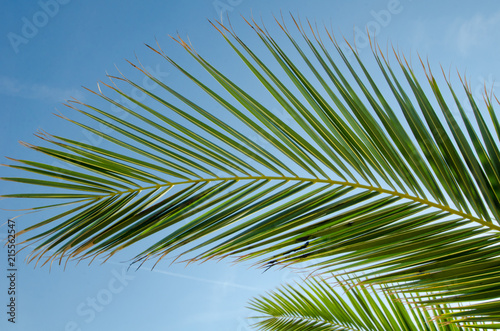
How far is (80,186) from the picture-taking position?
130 cm

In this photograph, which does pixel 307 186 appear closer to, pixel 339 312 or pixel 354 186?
pixel 354 186

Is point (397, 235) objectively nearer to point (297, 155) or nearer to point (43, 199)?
point (297, 155)

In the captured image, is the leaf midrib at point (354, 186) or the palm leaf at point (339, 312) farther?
the palm leaf at point (339, 312)

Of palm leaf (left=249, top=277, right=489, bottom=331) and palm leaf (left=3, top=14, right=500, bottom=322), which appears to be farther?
palm leaf (left=249, top=277, right=489, bottom=331)

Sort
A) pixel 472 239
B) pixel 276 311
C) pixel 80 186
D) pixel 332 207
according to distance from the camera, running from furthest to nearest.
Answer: pixel 276 311, pixel 80 186, pixel 332 207, pixel 472 239

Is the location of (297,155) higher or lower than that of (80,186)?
higher

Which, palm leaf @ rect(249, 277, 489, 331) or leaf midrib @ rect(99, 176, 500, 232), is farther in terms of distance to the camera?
palm leaf @ rect(249, 277, 489, 331)

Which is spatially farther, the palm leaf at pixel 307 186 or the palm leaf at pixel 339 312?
the palm leaf at pixel 339 312

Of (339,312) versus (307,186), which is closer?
(307,186)

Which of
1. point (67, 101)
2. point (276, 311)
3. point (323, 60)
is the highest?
point (323, 60)

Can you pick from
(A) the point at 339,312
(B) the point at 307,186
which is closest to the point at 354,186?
(B) the point at 307,186

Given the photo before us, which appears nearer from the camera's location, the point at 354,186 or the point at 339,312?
the point at 354,186

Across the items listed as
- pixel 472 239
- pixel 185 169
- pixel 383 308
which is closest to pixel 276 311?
pixel 383 308

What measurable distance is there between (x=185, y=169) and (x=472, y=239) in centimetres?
87
